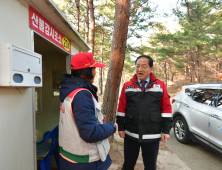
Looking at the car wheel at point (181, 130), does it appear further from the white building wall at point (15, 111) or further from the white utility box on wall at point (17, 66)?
the white utility box on wall at point (17, 66)

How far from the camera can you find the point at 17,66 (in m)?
1.57

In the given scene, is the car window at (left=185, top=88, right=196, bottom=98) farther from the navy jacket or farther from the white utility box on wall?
the white utility box on wall

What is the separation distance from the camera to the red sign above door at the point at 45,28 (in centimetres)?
216

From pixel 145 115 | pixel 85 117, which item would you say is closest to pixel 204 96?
pixel 145 115

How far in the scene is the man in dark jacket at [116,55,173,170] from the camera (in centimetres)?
208

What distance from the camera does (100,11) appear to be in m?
12.6

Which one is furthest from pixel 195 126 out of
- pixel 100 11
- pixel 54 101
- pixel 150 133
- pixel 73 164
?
pixel 100 11

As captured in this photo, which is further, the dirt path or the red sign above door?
the dirt path

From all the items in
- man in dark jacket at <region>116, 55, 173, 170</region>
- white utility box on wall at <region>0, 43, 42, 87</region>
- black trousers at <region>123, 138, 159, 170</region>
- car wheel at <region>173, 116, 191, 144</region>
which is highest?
white utility box on wall at <region>0, 43, 42, 87</region>

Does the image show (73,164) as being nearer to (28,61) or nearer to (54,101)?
(28,61)

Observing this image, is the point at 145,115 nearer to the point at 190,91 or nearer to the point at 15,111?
the point at 15,111

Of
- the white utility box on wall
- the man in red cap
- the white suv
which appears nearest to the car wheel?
the white suv

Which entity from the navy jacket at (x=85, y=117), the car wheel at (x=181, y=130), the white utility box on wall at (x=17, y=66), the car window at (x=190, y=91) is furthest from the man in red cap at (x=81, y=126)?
the car window at (x=190, y=91)

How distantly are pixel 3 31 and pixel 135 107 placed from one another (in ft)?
6.03
